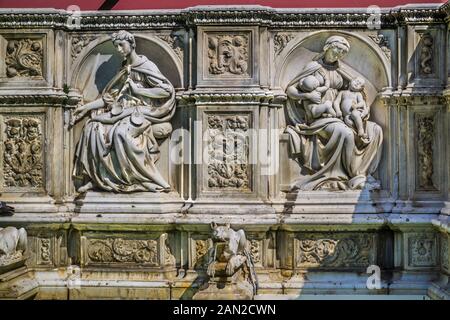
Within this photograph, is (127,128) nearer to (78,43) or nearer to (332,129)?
(78,43)

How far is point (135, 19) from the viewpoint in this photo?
8.65 metres

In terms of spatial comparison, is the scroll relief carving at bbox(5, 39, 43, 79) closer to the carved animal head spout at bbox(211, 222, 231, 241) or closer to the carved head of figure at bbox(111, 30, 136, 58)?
the carved head of figure at bbox(111, 30, 136, 58)

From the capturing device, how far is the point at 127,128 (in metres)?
8.49

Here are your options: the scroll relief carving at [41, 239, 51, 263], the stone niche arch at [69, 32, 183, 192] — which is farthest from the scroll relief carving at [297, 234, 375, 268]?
the scroll relief carving at [41, 239, 51, 263]

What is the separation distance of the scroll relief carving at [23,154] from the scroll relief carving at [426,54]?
16.1ft

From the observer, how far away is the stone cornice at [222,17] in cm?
838

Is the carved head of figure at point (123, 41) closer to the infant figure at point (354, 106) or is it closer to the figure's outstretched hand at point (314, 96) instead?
the figure's outstretched hand at point (314, 96)

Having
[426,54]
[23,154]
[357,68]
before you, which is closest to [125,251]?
Result: [23,154]

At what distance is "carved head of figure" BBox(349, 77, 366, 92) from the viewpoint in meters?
8.53

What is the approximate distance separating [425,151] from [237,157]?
235 cm

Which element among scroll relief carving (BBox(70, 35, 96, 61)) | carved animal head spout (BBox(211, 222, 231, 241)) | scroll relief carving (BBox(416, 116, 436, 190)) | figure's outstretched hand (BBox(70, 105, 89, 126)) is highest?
scroll relief carving (BBox(70, 35, 96, 61))

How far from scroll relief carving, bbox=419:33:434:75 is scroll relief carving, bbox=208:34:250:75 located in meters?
2.17
